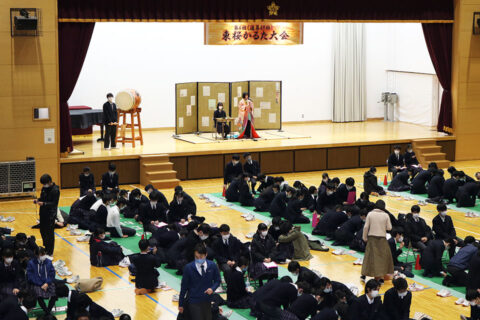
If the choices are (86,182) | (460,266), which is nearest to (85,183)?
(86,182)

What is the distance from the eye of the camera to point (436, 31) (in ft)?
92.6

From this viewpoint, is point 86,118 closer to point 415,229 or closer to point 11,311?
point 415,229

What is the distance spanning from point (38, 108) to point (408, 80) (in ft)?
55.3

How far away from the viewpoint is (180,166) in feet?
82.7

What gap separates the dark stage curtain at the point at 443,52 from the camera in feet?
92.5

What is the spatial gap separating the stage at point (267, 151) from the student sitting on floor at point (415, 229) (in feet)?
31.0

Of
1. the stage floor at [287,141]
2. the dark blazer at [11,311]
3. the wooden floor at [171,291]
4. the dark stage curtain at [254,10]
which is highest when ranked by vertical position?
the dark stage curtain at [254,10]

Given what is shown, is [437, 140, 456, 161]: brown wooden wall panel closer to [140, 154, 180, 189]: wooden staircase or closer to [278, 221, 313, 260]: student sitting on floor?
[140, 154, 180, 189]: wooden staircase

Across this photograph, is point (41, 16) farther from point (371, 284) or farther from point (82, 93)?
point (371, 284)

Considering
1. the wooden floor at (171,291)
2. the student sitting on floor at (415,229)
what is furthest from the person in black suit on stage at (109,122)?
the student sitting on floor at (415,229)

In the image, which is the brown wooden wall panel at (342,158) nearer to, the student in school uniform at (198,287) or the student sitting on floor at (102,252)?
the student sitting on floor at (102,252)

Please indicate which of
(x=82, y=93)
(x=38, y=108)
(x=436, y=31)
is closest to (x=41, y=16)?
(x=38, y=108)

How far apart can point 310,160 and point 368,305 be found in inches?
571

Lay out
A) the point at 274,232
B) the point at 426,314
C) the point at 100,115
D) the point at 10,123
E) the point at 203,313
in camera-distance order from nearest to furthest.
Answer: the point at 203,313, the point at 426,314, the point at 274,232, the point at 10,123, the point at 100,115
